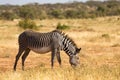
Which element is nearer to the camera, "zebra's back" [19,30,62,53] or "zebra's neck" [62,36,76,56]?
"zebra's neck" [62,36,76,56]

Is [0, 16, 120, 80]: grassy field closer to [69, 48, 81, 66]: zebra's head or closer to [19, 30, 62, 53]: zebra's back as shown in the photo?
[69, 48, 81, 66]: zebra's head

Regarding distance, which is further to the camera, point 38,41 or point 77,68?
point 38,41

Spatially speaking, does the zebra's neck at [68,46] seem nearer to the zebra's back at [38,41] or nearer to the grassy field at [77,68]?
the zebra's back at [38,41]

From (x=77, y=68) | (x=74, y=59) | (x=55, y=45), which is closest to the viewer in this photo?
(x=77, y=68)

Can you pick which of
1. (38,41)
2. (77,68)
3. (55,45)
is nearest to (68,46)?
(55,45)

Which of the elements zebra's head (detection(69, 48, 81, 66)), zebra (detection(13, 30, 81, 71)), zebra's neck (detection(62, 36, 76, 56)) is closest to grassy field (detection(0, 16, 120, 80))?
zebra's head (detection(69, 48, 81, 66))

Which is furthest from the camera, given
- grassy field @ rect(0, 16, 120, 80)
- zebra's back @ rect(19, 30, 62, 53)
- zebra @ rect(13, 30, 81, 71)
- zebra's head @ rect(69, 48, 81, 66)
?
zebra's back @ rect(19, 30, 62, 53)

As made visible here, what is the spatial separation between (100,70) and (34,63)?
287 inches

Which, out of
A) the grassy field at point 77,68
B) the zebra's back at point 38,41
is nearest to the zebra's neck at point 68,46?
the zebra's back at point 38,41

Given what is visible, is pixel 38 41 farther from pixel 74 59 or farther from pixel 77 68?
pixel 77 68

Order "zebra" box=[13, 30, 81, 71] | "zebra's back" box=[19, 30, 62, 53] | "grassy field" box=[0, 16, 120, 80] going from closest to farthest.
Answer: "grassy field" box=[0, 16, 120, 80] → "zebra" box=[13, 30, 81, 71] → "zebra's back" box=[19, 30, 62, 53]

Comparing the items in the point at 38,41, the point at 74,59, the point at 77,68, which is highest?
the point at 77,68

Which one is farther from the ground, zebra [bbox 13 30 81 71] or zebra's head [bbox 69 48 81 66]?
zebra [bbox 13 30 81 71]

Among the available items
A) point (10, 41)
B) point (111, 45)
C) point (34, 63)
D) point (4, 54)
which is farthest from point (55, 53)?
point (10, 41)
